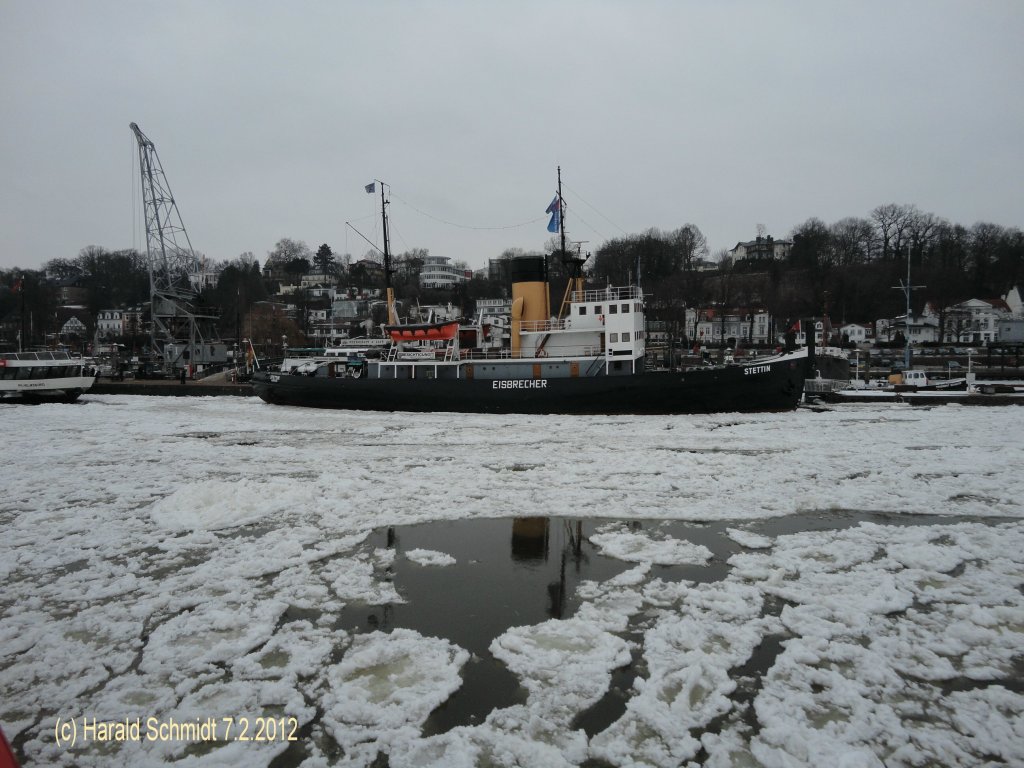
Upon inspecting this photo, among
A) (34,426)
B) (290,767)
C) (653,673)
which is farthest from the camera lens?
(34,426)

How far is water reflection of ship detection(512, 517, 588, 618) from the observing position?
5828 millimetres

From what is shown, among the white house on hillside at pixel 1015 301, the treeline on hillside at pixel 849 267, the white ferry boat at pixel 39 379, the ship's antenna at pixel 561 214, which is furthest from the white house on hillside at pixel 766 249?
the white ferry boat at pixel 39 379

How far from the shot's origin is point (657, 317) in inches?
2753

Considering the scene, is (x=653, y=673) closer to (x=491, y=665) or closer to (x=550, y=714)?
(x=550, y=714)

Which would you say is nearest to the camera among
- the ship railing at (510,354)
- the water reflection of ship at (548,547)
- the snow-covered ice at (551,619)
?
the snow-covered ice at (551,619)

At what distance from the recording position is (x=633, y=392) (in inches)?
859

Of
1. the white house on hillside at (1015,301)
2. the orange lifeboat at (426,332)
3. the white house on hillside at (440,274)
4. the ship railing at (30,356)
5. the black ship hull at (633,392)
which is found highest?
the white house on hillside at (440,274)

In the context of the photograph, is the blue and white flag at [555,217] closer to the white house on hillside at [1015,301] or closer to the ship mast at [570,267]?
the ship mast at [570,267]

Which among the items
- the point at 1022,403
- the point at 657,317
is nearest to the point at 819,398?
the point at 1022,403

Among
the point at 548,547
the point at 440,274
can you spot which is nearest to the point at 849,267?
the point at 440,274

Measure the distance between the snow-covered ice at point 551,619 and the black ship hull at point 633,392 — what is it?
991 centimetres

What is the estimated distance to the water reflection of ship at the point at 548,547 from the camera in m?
5.83

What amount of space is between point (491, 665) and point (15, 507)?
8803mm

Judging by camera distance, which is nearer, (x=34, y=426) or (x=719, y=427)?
(x=719, y=427)
